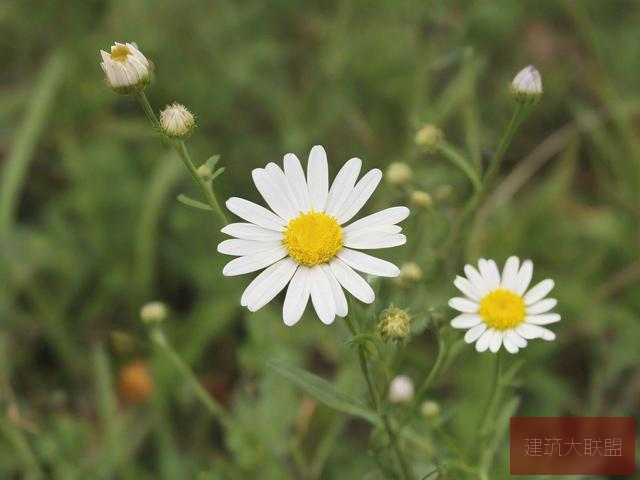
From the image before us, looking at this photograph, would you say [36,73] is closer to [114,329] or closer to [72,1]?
[72,1]

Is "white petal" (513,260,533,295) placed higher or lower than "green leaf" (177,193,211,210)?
higher

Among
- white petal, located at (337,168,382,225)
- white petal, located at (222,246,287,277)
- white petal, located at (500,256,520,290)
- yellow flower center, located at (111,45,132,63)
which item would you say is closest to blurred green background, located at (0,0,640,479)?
white petal, located at (500,256,520,290)

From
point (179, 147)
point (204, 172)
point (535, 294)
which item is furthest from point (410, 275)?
point (179, 147)

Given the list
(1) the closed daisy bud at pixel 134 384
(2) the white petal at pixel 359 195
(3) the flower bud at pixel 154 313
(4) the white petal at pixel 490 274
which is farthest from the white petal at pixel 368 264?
(1) the closed daisy bud at pixel 134 384

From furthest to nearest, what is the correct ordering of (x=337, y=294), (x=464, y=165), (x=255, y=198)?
(x=255, y=198)
(x=464, y=165)
(x=337, y=294)

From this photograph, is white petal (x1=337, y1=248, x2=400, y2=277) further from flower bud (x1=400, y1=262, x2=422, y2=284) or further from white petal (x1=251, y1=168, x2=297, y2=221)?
flower bud (x1=400, y1=262, x2=422, y2=284)

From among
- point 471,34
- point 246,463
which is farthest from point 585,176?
point 246,463

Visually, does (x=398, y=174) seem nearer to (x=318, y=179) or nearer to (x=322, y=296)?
(x=318, y=179)
